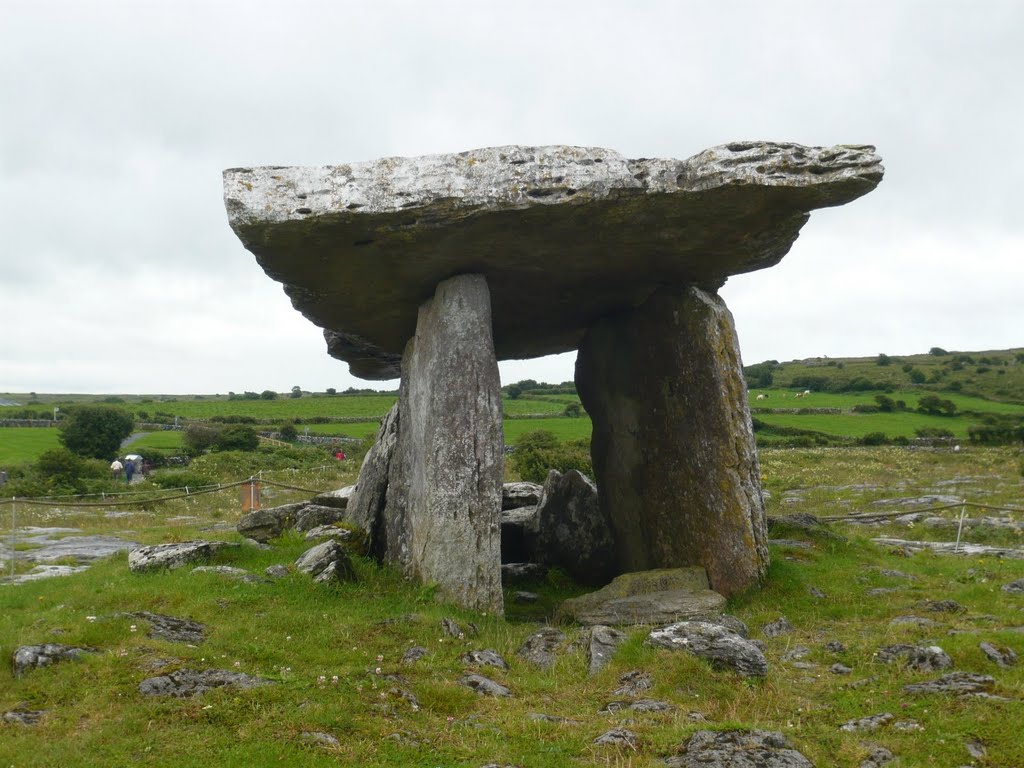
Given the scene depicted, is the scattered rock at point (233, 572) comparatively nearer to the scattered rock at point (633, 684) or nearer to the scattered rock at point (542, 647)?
the scattered rock at point (542, 647)

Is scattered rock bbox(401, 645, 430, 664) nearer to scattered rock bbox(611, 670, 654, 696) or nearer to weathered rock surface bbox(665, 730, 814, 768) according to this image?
scattered rock bbox(611, 670, 654, 696)

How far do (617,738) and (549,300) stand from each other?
8.37 metres

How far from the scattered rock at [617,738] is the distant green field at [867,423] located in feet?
151

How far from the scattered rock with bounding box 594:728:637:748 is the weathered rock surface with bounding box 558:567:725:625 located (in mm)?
3887

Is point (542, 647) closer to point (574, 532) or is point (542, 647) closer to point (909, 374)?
point (574, 532)

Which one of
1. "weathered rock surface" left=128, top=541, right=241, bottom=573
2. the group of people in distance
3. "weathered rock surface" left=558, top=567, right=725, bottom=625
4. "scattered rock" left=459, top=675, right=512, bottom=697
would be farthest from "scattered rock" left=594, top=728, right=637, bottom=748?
the group of people in distance

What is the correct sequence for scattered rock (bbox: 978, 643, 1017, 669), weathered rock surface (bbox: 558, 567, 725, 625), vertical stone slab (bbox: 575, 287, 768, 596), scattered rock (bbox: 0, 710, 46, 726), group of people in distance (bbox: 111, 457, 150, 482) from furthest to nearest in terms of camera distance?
group of people in distance (bbox: 111, 457, 150, 482) < vertical stone slab (bbox: 575, 287, 768, 596) < weathered rock surface (bbox: 558, 567, 725, 625) < scattered rock (bbox: 978, 643, 1017, 669) < scattered rock (bbox: 0, 710, 46, 726)

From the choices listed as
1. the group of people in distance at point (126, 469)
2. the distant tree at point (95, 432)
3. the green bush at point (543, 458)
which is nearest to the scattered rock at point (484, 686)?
the green bush at point (543, 458)

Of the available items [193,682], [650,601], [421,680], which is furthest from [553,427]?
[193,682]

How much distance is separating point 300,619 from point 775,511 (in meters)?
16.9

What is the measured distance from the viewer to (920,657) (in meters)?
8.05

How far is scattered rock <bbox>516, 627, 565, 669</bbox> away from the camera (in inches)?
341

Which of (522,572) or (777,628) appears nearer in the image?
(777,628)

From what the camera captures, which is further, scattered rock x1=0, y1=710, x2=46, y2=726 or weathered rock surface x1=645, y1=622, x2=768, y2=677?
weathered rock surface x1=645, y1=622, x2=768, y2=677
